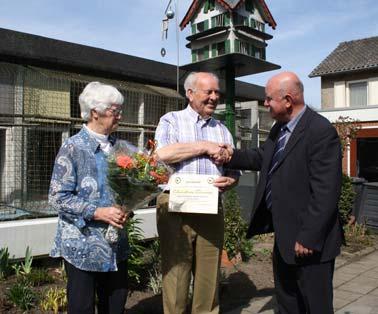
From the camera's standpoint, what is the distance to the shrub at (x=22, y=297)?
3996 millimetres

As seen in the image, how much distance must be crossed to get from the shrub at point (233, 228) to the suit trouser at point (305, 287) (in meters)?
2.59

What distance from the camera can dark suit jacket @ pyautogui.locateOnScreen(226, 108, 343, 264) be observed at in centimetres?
273

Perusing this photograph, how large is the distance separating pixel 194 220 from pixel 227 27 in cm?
313

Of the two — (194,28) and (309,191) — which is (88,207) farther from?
(194,28)

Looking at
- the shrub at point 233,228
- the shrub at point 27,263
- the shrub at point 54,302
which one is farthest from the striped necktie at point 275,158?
the shrub at point 27,263

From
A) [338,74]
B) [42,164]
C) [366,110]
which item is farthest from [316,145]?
[338,74]

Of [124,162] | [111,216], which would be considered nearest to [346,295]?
[111,216]

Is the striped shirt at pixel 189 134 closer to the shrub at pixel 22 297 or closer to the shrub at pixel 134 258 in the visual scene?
the shrub at pixel 134 258

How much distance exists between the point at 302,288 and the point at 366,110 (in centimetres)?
1722

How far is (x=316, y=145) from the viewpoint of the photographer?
9.13 ft

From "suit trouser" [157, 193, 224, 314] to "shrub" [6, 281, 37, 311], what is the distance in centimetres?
146

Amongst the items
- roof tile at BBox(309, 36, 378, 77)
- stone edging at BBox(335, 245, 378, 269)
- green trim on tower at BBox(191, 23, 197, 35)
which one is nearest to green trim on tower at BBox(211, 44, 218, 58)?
green trim on tower at BBox(191, 23, 197, 35)

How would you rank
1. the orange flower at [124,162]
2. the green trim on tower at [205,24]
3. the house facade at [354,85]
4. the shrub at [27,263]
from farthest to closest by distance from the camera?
the house facade at [354,85], the green trim on tower at [205,24], the shrub at [27,263], the orange flower at [124,162]

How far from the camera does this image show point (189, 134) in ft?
10.8
